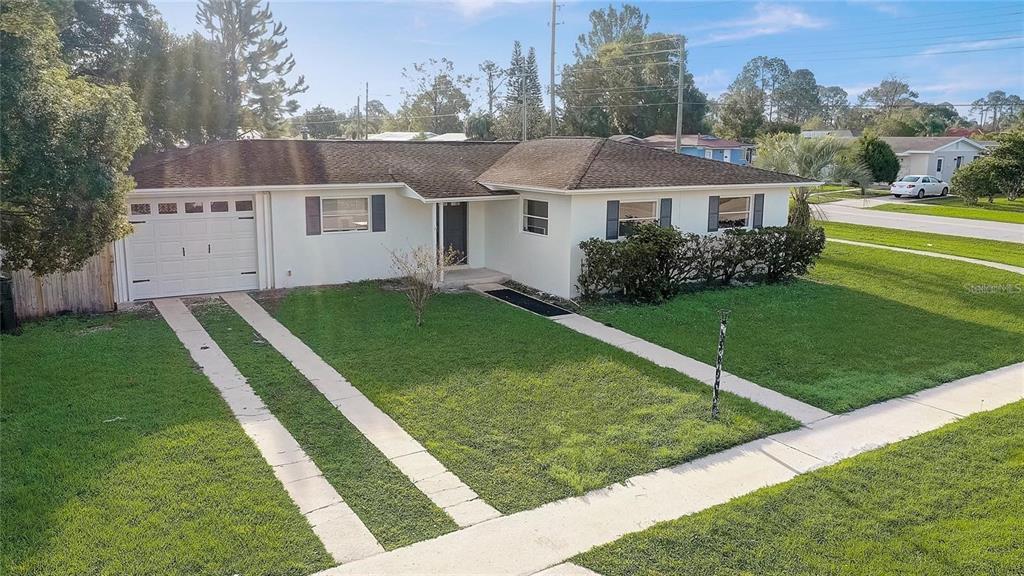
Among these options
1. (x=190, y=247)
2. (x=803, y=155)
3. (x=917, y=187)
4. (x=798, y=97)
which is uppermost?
(x=798, y=97)

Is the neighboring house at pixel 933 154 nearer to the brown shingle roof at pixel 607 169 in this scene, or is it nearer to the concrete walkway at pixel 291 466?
the brown shingle roof at pixel 607 169

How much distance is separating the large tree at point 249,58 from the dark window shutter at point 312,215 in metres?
20.3

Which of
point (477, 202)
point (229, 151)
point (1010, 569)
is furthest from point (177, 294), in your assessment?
point (1010, 569)

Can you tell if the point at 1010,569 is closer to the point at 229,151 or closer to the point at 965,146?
the point at 229,151

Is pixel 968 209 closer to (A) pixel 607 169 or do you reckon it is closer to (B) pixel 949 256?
(B) pixel 949 256

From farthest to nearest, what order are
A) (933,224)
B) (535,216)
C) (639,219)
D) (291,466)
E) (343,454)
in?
(933,224), (535,216), (639,219), (343,454), (291,466)

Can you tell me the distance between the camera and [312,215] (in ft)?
51.3

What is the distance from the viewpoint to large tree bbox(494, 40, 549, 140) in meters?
56.6

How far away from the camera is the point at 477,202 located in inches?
696

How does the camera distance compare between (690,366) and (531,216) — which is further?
(531,216)

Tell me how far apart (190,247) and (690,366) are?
419 inches

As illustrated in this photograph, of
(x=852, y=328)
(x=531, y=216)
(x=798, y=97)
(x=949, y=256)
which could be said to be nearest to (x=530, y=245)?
(x=531, y=216)

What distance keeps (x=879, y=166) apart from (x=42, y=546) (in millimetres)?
50764

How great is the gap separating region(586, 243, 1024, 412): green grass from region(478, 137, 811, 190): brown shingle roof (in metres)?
2.63
